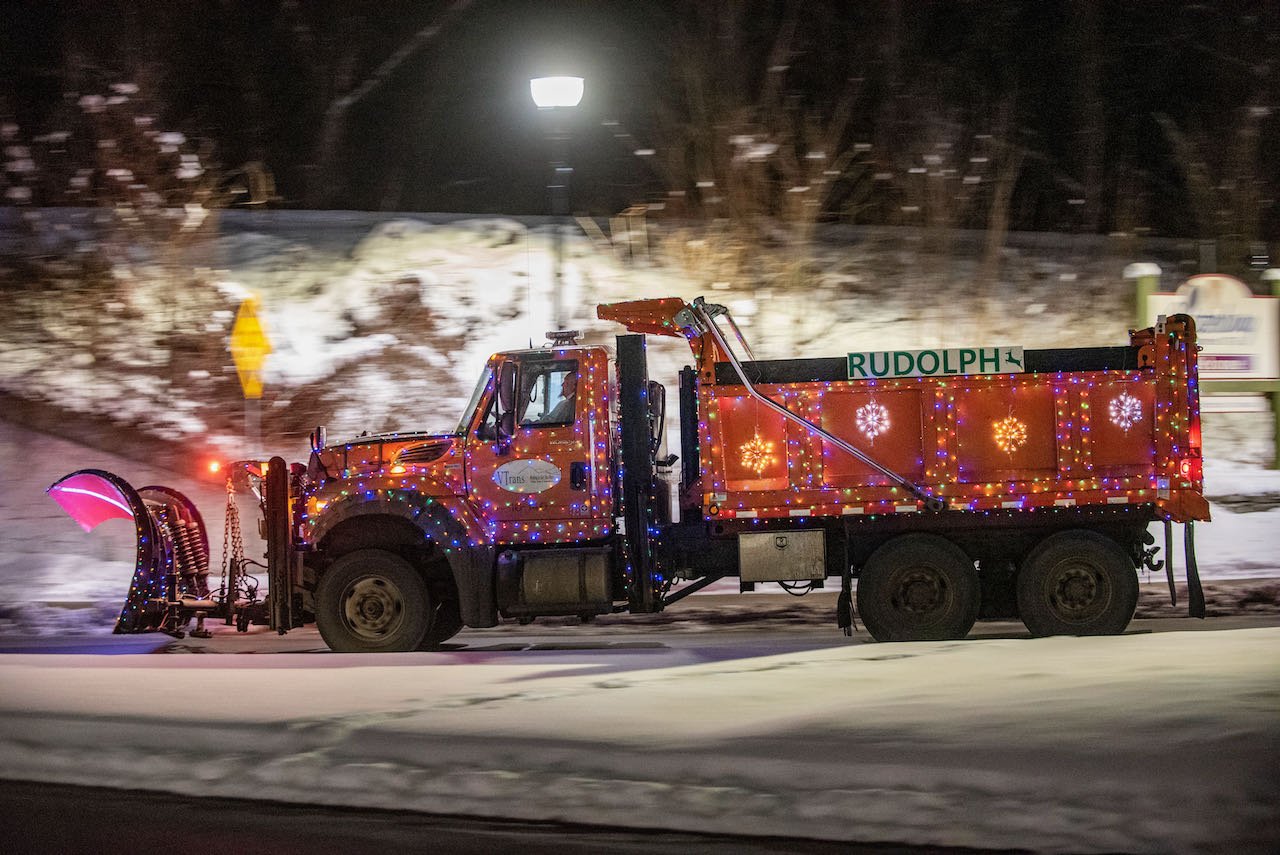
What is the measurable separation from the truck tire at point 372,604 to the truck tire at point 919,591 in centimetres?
366

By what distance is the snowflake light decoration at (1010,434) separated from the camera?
11.1 metres

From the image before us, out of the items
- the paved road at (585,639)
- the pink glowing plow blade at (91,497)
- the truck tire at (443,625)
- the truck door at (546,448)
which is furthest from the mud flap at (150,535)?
the truck door at (546,448)

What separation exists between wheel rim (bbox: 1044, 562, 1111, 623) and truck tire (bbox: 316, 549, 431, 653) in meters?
5.11

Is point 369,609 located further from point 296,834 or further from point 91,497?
point 296,834

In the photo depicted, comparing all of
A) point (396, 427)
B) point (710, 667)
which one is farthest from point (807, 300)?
point (710, 667)

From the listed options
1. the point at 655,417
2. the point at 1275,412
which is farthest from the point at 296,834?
the point at 1275,412

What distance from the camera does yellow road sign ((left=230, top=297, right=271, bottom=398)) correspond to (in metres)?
18.1

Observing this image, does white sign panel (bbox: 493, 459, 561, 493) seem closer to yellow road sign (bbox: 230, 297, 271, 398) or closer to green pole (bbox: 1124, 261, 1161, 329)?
yellow road sign (bbox: 230, 297, 271, 398)

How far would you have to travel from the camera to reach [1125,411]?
11070mm

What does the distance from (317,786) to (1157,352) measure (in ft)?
25.0

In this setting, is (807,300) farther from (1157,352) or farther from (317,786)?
(317,786)

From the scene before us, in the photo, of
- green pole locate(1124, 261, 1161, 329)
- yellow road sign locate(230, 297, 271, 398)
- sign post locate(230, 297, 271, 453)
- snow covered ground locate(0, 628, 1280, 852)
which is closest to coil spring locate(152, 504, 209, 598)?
snow covered ground locate(0, 628, 1280, 852)

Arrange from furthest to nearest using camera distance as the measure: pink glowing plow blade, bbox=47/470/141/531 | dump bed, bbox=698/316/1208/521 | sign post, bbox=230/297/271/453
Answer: sign post, bbox=230/297/271/453 < pink glowing plow blade, bbox=47/470/141/531 < dump bed, bbox=698/316/1208/521

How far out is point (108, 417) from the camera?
708 inches
